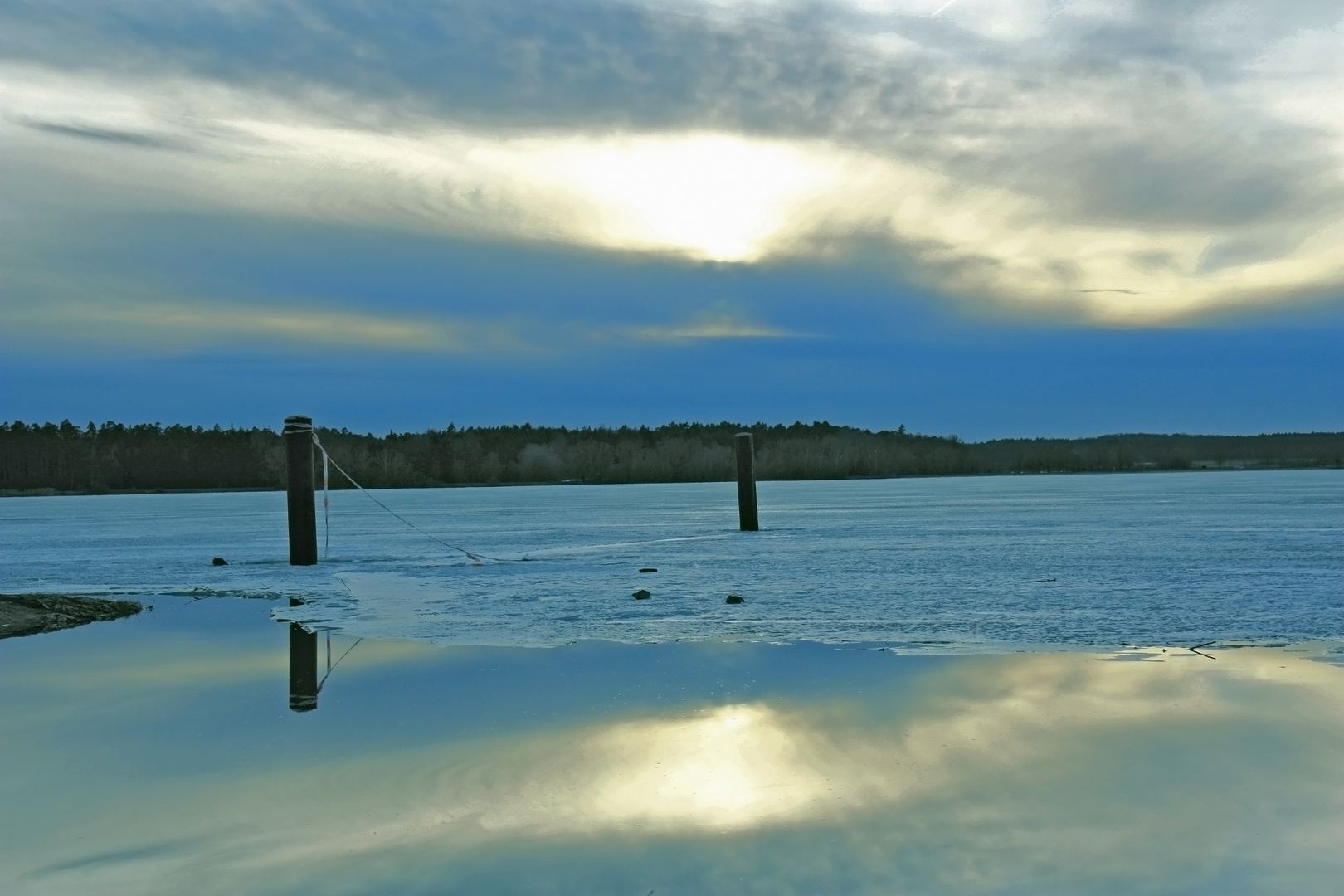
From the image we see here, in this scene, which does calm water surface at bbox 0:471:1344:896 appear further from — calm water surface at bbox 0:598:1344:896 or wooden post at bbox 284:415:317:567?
wooden post at bbox 284:415:317:567

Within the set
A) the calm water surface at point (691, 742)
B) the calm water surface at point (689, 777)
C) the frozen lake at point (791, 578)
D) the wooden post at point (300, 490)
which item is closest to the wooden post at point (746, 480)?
the frozen lake at point (791, 578)

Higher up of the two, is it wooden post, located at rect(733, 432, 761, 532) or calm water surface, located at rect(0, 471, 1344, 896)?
wooden post, located at rect(733, 432, 761, 532)

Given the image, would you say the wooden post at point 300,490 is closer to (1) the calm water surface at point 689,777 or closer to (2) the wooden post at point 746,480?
(1) the calm water surface at point 689,777

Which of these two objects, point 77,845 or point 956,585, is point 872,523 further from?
point 77,845

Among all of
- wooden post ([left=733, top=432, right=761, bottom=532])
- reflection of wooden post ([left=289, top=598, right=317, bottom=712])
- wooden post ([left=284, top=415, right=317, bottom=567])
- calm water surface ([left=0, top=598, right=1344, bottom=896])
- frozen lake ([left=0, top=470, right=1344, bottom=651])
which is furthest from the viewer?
wooden post ([left=733, top=432, right=761, bottom=532])

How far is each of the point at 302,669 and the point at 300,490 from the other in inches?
403

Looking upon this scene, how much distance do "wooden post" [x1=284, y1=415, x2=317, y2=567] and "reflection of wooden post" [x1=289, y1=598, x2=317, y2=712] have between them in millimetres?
6999

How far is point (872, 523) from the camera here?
1261 inches

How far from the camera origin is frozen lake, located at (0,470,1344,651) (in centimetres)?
1071

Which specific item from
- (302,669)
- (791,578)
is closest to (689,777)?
(302,669)

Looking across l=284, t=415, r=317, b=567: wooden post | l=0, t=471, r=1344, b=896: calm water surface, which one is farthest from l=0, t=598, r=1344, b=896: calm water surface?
l=284, t=415, r=317, b=567: wooden post

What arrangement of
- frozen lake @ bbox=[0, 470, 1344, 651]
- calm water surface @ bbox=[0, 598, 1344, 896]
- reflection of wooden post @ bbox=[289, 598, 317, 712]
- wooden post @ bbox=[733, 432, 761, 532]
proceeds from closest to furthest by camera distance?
calm water surface @ bbox=[0, 598, 1344, 896]
reflection of wooden post @ bbox=[289, 598, 317, 712]
frozen lake @ bbox=[0, 470, 1344, 651]
wooden post @ bbox=[733, 432, 761, 532]

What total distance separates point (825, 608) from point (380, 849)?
8.10m

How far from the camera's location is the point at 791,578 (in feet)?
51.7
